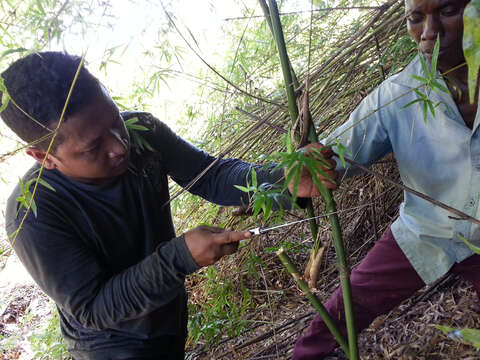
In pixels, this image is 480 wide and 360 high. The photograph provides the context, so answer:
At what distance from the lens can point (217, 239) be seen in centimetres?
117

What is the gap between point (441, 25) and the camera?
3.73 ft

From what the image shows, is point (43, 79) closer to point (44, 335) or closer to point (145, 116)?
point (145, 116)

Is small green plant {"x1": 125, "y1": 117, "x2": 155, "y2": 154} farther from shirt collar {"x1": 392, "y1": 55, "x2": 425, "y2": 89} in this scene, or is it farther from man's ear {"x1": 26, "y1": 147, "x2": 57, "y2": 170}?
shirt collar {"x1": 392, "y1": 55, "x2": 425, "y2": 89}

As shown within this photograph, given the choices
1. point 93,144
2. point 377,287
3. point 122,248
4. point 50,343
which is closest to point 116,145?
point 93,144

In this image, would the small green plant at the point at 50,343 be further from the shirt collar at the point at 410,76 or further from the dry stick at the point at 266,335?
the shirt collar at the point at 410,76

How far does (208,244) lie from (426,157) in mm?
788

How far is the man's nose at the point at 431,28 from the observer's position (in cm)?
114

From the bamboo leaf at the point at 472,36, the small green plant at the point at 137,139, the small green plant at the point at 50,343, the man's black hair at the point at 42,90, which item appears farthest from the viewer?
the small green plant at the point at 50,343

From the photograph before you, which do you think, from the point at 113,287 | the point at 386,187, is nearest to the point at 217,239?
the point at 113,287

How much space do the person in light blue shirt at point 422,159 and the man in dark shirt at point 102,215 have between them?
0.43m

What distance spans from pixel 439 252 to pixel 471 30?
1152mm

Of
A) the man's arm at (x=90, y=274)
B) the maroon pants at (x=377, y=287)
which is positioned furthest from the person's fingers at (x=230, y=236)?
the maroon pants at (x=377, y=287)

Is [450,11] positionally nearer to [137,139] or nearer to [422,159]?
[422,159]

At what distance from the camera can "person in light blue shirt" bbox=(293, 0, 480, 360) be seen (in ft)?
3.92
